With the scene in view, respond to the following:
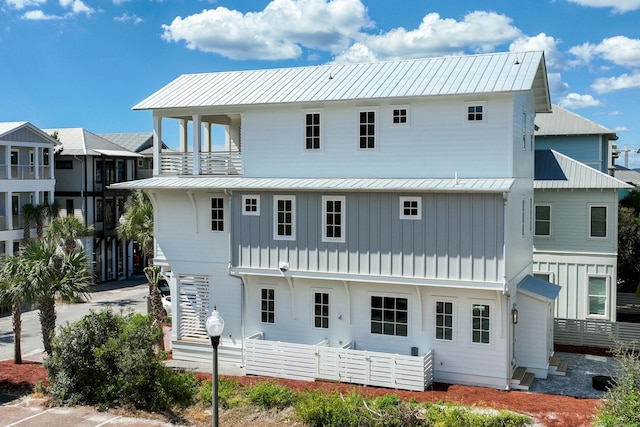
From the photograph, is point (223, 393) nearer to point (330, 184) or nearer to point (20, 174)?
point (330, 184)

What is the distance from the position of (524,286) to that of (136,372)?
476 inches

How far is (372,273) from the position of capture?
2022cm

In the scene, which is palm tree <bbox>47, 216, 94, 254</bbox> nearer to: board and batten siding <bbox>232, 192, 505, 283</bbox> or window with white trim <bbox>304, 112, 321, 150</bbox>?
board and batten siding <bbox>232, 192, 505, 283</bbox>

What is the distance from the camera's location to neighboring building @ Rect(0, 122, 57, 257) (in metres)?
37.7

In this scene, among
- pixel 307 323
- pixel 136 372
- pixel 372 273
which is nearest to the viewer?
pixel 136 372

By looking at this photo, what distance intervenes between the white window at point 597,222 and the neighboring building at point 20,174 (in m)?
30.1

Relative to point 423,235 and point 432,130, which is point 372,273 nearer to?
point 423,235

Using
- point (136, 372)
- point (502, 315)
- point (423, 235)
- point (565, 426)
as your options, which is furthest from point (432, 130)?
point (136, 372)

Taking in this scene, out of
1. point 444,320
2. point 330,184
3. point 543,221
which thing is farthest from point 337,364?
point 543,221

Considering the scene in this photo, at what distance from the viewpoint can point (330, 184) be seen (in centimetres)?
2050

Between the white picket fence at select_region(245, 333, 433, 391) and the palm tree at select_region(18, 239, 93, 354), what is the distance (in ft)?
19.1

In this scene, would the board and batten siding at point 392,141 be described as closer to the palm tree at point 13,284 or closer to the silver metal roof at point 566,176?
the silver metal roof at point 566,176

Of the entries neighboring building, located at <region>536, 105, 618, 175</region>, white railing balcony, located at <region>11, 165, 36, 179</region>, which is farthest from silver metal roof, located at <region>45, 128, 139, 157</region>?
neighboring building, located at <region>536, 105, 618, 175</region>

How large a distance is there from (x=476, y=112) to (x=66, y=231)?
1039 inches
